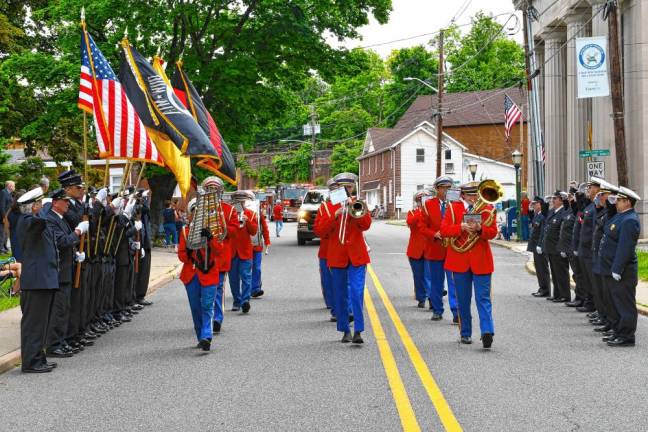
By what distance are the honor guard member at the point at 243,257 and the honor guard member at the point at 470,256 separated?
414 centimetres

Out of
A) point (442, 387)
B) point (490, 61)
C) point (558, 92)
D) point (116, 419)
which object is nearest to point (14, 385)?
point (116, 419)

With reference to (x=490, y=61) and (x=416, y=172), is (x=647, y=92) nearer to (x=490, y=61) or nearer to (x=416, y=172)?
(x=416, y=172)

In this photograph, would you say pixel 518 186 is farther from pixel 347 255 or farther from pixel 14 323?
pixel 14 323

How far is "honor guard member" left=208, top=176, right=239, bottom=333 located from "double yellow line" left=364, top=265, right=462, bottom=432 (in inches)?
83.7

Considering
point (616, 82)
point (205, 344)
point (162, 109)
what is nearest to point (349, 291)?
point (205, 344)

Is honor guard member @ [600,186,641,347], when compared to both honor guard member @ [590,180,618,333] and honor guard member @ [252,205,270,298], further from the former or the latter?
honor guard member @ [252,205,270,298]

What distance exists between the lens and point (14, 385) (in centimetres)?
830

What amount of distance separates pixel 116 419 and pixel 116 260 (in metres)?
6.28

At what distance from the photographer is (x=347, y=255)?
10398mm

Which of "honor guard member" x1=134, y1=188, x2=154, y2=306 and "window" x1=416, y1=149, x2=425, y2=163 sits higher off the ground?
"window" x1=416, y1=149, x2=425, y2=163

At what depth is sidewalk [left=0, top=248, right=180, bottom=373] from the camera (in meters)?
9.39

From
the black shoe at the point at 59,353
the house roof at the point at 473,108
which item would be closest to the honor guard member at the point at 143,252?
the black shoe at the point at 59,353

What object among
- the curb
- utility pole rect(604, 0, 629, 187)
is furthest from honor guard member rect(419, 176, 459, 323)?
utility pole rect(604, 0, 629, 187)

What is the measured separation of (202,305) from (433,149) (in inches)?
2489
